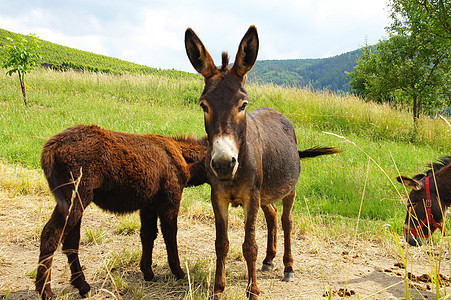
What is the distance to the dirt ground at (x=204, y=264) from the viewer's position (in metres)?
3.02

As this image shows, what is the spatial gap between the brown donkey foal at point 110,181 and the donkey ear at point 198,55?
1.08 m

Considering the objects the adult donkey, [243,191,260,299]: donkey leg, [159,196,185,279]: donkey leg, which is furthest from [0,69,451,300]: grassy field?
[159,196,185,279]: donkey leg

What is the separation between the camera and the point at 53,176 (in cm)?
268

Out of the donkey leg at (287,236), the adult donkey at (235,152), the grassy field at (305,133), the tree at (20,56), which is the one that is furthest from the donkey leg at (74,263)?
the tree at (20,56)

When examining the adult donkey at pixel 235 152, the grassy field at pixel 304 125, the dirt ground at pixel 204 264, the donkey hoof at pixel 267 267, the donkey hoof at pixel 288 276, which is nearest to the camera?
the adult donkey at pixel 235 152

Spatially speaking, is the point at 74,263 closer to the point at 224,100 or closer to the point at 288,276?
the point at 224,100

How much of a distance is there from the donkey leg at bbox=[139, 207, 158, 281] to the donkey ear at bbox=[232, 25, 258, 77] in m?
1.78

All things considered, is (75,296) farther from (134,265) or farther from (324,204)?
(324,204)

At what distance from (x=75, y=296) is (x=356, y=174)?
5.24 meters

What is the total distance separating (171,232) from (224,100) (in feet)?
5.21

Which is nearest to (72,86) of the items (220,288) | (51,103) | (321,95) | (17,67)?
(51,103)

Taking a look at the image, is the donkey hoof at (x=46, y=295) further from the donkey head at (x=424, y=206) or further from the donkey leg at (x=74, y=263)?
the donkey head at (x=424, y=206)

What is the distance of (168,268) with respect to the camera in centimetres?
355

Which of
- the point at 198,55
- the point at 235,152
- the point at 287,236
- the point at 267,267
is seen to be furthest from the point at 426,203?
the point at 198,55
